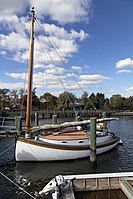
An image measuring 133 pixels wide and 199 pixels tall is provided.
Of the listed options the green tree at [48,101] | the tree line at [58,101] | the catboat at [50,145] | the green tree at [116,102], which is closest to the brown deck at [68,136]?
the catboat at [50,145]

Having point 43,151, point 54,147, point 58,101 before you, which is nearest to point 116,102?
point 58,101

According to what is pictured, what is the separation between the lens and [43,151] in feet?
59.0

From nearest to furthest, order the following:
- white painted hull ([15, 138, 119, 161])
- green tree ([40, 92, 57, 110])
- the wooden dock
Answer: the wooden dock
white painted hull ([15, 138, 119, 161])
green tree ([40, 92, 57, 110])

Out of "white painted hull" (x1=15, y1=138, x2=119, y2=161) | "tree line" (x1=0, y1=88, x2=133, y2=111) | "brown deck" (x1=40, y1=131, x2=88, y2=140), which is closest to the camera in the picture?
"white painted hull" (x1=15, y1=138, x2=119, y2=161)

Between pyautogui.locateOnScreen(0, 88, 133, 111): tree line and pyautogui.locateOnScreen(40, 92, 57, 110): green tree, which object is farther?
pyautogui.locateOnScreen(40, 92, 57, 110): green tree

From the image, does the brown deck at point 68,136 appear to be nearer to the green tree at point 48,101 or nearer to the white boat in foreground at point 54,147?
the white boat in foreground at point 54,147

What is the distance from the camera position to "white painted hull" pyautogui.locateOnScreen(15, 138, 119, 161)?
57.9 feet

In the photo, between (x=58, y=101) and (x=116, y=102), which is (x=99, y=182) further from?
(x=116, y=102)

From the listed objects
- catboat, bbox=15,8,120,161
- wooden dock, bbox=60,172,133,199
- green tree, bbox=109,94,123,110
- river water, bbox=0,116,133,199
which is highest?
green tree, bbox=109,94,123,110

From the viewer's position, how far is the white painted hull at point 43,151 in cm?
1764

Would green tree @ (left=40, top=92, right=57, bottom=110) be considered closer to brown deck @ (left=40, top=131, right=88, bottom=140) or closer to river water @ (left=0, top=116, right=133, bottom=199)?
brown deck @ (left=40, top=131, right=88, bottom=140)

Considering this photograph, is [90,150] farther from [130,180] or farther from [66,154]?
[130,180]

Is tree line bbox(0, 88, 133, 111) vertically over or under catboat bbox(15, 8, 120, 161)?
over

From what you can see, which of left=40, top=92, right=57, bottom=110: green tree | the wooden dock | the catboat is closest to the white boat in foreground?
the catboat
